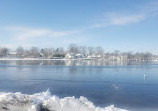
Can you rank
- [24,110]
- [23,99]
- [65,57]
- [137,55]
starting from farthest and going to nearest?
[137,55] → [65,57] → [23,99] → [24,110]

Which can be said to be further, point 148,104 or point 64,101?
point 148,104

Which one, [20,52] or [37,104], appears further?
[20,52]

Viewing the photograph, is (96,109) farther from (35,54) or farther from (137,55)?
(137,55)

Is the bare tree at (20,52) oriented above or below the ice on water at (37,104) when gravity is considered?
above

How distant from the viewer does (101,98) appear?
68.8ft

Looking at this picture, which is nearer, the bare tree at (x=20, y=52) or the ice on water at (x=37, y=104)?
the ice on water at (x=37, y=104)

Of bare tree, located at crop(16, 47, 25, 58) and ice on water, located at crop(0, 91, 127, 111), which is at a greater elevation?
bare tree, located at crop(16, 47, 25, 58)

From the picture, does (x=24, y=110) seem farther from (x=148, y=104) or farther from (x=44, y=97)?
(x=148, y=104)

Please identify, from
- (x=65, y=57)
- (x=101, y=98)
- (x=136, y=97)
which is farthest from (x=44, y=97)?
(x=65, y=57)

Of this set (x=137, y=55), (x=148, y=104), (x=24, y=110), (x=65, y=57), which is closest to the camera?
(x=24, y=110)

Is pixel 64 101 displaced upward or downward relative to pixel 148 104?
upward

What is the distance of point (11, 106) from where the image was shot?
12.0 metres

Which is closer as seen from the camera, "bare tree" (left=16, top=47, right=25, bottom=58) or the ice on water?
the ice on water

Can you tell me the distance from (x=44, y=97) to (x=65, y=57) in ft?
475
